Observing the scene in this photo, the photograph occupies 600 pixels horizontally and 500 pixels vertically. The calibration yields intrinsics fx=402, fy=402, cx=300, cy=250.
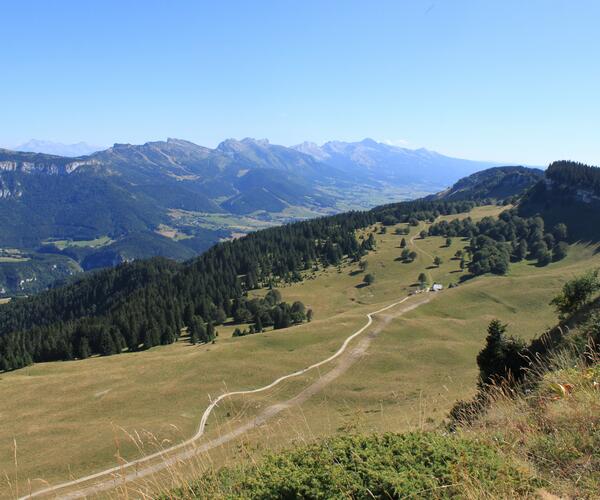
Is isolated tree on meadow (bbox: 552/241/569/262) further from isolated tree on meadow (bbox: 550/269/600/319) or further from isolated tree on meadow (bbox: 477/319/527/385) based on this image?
isolated tree on meadow (bbox: 477/319/527/385)

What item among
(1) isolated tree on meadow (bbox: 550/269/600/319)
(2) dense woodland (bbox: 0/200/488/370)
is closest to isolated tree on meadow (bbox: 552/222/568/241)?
(2) dense woodland (bbox: 0/200/488/370)

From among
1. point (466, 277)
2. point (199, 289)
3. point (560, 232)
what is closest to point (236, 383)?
point (199, 289)

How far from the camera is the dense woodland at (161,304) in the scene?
102000 mm

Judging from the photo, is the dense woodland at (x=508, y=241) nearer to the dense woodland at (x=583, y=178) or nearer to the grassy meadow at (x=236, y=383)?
the dense woodland at (x=583, y=178)

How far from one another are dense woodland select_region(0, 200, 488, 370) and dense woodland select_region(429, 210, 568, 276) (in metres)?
46.3

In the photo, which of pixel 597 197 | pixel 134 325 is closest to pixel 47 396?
pixel 134 325

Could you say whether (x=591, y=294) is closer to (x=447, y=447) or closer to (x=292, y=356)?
(x=447, y=447)

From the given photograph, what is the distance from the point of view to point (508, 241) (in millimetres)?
172500

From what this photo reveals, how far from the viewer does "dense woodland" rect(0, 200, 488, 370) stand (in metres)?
102

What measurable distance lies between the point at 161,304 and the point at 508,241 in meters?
143

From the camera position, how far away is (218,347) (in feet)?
226

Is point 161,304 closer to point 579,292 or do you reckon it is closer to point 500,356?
point 500,356

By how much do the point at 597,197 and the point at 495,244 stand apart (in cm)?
6058

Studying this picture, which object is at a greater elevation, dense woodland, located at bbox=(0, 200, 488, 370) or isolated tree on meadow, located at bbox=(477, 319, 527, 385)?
isolated tree on meadow, located at bbox=(477, 319, 527, 385)
